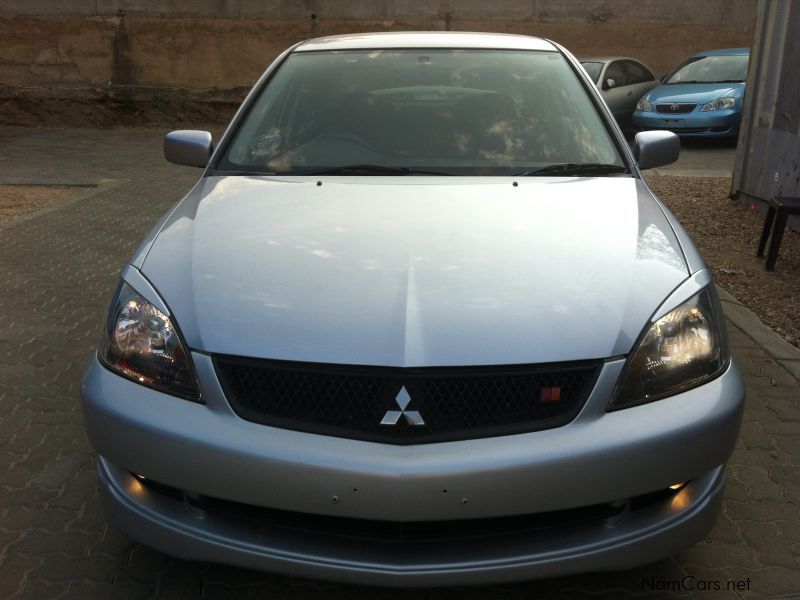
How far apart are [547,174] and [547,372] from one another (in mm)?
1359

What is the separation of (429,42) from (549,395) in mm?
2391

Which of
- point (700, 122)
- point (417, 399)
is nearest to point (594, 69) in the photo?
point (700, 122)

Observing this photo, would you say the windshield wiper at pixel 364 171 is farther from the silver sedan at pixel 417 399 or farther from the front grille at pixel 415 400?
the front grille at pixel 415 400

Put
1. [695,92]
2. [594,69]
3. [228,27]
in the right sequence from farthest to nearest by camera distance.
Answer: [228,27], [594,69], [695,92]

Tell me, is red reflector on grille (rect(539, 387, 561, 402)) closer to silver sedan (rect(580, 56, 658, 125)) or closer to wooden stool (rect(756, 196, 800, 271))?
wooden stool (rect(756, 196, 800, 271))

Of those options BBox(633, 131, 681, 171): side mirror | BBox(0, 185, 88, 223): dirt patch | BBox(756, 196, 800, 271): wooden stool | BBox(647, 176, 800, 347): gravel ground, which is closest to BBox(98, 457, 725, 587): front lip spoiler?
BBox(633, 131, 681, 171): side mirror

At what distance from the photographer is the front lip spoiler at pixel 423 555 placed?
2205 mm

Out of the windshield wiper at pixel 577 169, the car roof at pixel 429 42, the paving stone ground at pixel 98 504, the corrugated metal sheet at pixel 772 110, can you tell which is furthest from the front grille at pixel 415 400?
the corrugated metal sheet at pixel 772 110

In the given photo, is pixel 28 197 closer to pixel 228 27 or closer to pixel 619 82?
pixel 228 27

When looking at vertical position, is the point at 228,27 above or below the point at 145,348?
below

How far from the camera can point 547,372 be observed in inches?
89.8

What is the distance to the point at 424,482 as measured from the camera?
7.07ft

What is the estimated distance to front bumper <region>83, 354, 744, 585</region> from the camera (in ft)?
7.13

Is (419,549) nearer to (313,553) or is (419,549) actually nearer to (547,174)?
(313,553)
